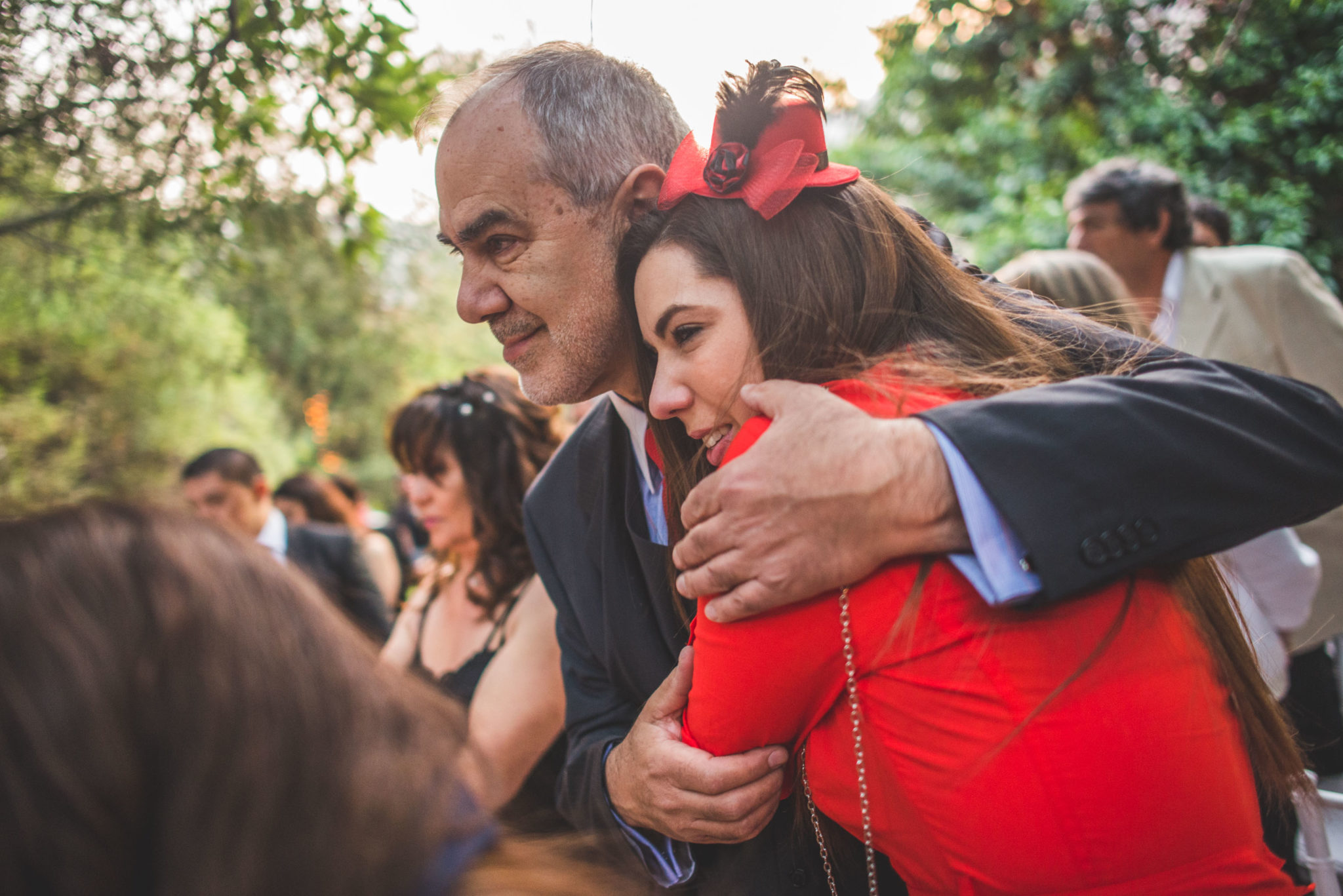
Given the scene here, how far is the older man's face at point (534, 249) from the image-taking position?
1.95 meters

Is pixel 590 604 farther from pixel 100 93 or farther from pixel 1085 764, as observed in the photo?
pixel 100 93

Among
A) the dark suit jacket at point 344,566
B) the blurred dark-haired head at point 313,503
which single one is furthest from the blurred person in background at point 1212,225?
the blurred dark-haired head at point 313,503

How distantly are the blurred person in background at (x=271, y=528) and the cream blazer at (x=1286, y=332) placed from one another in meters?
4.28

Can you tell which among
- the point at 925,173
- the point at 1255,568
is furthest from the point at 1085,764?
the point at 925,173

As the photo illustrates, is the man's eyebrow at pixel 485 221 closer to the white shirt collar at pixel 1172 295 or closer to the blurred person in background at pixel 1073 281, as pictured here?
the blurred person in background at pixel 1073 281

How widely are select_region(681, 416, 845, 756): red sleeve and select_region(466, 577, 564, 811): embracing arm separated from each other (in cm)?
125

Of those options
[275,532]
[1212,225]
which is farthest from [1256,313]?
[275,532]

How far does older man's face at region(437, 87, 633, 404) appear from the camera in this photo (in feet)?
6.39

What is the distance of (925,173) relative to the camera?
32.5 feet

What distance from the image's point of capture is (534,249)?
1.96 metres

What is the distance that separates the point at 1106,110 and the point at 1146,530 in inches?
322

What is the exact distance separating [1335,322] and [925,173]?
24.3 ft

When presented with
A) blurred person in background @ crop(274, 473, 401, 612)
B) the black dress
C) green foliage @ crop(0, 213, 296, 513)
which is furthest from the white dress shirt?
green foliage @ crop(0, 213, 296, 513)

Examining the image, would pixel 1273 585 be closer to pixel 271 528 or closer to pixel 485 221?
pixel 485 221
